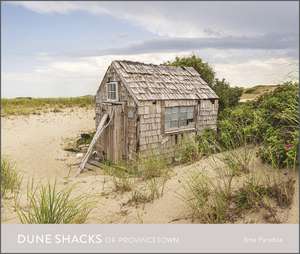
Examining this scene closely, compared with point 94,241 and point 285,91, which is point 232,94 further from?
point 94,241

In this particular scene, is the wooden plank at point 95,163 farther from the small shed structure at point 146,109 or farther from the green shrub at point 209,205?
the green shrub at point 209,205

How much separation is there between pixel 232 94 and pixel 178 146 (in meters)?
6.61

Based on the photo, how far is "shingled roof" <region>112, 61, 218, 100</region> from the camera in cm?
1092

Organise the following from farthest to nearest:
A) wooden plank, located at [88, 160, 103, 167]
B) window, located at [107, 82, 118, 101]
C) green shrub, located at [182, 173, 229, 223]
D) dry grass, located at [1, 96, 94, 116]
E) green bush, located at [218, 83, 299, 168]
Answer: dry grass, located at [1, 96, 94, 116] → wooden plank, located at [88, 160, 103, 167] → window, located at [107, 82, 118, 101] → green bush, located at [218, 83, 299, 168] → green shrub, located at [182, 173, 229, 223]

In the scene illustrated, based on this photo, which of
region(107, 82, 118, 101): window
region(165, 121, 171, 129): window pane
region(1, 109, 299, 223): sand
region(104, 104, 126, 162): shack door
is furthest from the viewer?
region(107, 82, 118, 101): window

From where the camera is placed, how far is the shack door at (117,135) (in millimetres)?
11102

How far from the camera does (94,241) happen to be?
380 cm

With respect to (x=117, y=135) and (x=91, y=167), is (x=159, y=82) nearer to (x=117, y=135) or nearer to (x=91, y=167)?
(x=117, y=135)

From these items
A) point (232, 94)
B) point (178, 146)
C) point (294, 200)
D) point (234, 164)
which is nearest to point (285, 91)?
point (178, 146)

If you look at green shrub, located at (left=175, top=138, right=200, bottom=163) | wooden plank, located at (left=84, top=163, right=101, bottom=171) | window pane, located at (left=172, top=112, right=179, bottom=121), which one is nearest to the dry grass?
wooden plank, located at (left=84, top=163, right=101, bottom=171)

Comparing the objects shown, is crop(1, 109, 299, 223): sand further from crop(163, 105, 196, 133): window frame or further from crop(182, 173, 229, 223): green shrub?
crop(163, 105, 196, 133): window frame

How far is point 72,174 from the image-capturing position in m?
10.8

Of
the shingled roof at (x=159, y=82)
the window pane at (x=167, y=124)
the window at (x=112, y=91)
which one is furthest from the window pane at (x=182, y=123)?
the window at (x=112, y=91)

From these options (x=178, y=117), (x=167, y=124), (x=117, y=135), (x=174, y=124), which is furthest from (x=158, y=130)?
(x=117, y=135)
